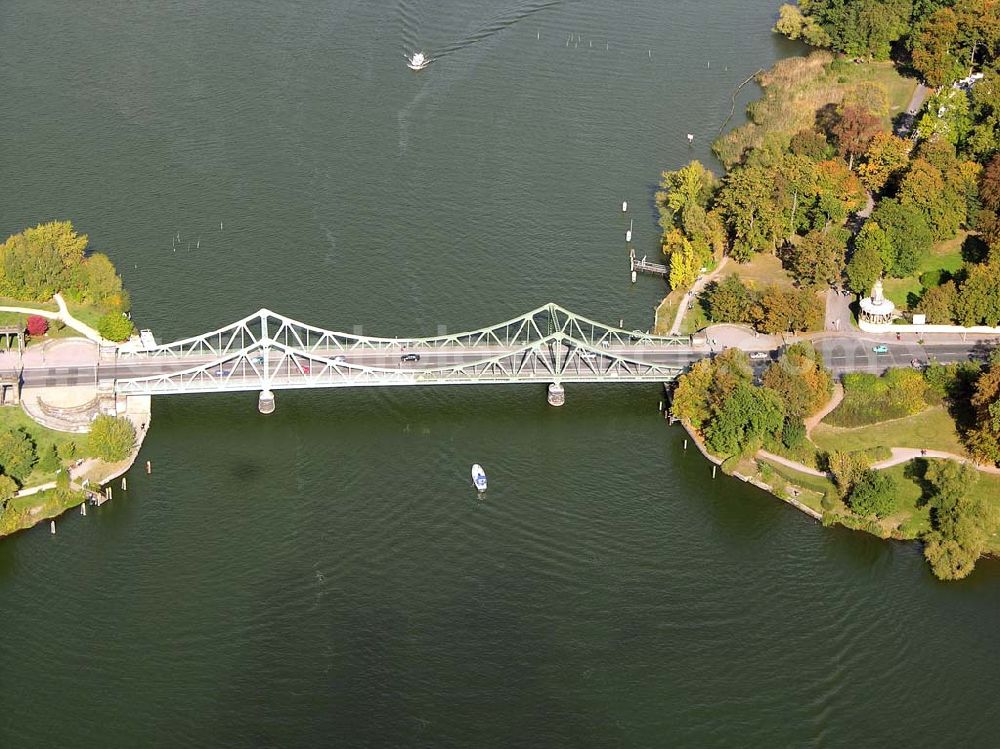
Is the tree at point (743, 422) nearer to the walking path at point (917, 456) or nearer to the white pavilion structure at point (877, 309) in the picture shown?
the walking path at point (917, 456)

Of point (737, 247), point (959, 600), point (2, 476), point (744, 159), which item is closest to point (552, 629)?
point (959, 600)

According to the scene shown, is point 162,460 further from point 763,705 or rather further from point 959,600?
point 959,600

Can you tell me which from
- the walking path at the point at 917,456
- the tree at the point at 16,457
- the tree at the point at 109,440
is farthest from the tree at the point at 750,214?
the tree at the point at 16,457

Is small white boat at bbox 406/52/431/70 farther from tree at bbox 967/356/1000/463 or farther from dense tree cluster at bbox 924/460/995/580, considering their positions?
dense tree cluster at bbox 924/460/995/580

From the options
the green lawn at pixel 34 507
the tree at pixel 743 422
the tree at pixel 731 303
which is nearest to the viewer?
the green lawn at pixel 34 507

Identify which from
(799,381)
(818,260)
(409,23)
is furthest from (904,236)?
(409,23)

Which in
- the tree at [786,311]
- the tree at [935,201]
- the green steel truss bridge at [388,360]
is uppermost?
the tree at [935,201]
